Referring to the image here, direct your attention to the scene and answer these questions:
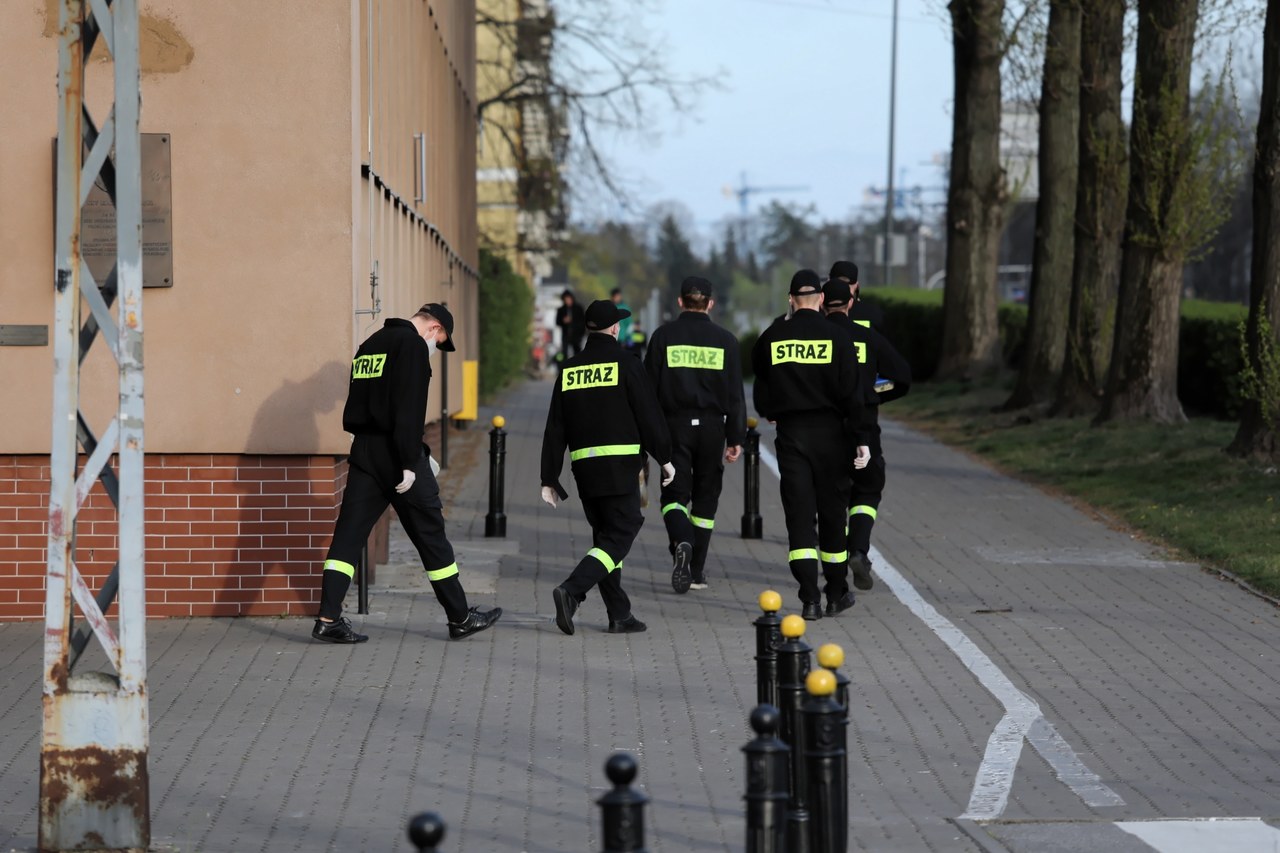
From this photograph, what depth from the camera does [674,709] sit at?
28.0 feet

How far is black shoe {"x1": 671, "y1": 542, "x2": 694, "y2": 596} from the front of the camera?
11.8 meters

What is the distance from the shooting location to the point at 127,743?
6.24 meters

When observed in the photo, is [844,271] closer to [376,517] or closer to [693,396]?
[693,396]

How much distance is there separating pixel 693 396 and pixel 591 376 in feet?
5.77

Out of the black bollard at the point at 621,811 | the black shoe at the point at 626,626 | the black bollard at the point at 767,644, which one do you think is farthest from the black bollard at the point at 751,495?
the black bollard at the point at 621,811

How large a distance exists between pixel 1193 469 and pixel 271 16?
33.2ft

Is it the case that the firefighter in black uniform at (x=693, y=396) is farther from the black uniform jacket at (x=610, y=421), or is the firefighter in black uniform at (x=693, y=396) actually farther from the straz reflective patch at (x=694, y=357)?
the black uniform jacket at (x=610, y=421)

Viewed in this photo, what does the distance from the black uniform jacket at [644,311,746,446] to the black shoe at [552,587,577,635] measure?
208 cm

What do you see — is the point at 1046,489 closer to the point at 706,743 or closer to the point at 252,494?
the point at 252,494

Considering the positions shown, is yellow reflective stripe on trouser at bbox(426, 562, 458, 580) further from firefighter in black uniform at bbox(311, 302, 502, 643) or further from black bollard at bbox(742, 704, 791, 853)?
black bollard at bbox(742, 704, 791, 853)

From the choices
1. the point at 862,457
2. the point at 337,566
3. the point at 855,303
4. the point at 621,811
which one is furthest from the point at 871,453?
the point at 621,811

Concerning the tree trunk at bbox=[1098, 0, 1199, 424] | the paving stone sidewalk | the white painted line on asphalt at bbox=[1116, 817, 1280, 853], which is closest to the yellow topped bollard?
the paving stone sidewalk

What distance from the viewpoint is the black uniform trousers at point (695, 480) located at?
1204cm

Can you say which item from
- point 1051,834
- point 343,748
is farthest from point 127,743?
point 1051,834
